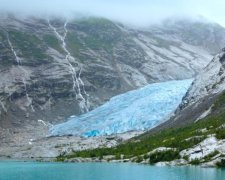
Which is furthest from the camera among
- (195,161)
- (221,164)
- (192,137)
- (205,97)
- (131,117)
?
(131,117)

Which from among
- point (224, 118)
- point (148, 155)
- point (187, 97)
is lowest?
point (148, 155)

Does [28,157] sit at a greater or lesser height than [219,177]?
greater

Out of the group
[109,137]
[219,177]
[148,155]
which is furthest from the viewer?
[109,137]

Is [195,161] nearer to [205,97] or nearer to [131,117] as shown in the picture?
[205,97]

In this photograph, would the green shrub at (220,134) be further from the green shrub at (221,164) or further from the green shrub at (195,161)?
the green shrub at (221,164)

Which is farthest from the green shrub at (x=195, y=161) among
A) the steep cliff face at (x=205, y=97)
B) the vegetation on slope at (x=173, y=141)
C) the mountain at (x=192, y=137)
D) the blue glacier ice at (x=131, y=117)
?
the blue glacier ice at (x=131, y=117)

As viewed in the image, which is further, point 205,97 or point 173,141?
point 205,97

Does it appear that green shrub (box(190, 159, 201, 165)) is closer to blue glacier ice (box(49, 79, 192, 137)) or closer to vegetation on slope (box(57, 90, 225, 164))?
vegetation on slope (box(57, 90, 225, 164))

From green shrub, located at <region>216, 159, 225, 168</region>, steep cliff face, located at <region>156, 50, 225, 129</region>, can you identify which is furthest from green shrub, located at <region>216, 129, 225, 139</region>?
steep cliff face, located at <region>156, 50, 225, 129</region>

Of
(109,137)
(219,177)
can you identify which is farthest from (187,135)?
(109,137)

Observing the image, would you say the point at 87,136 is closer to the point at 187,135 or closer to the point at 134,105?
the point at 134,105

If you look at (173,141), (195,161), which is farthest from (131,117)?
(195,161)
